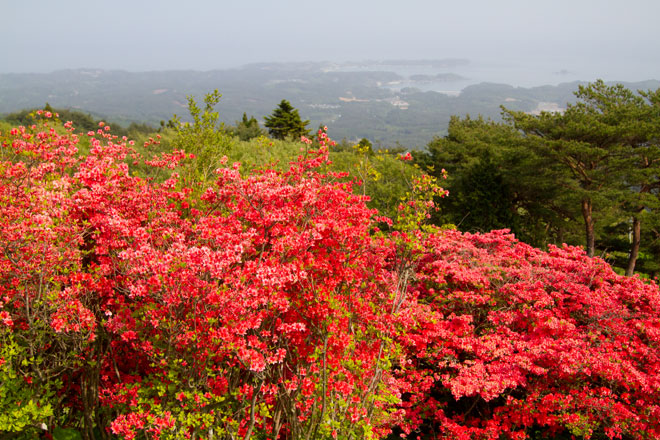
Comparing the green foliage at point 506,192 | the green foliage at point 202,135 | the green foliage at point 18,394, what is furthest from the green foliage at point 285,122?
the green foliage at point 18,394

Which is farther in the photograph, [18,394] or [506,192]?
[506,192]

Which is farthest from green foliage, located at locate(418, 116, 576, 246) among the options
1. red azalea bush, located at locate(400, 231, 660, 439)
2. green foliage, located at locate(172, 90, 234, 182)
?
green foliage, located at locate(172, 90, 234, 182)

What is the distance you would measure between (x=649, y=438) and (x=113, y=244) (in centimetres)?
844

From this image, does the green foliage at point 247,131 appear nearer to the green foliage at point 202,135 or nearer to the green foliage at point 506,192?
the green foliage at point 506,192

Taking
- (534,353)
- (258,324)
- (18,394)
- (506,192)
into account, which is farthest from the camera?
(506,192)

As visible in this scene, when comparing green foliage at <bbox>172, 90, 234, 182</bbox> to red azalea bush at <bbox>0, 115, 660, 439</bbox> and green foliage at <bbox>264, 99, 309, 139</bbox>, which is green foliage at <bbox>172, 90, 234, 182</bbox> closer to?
red azalea bush at <bbox>0, 115, 660, 439</bbox>

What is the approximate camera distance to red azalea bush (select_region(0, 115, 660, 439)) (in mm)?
4680

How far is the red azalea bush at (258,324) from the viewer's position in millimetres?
4680

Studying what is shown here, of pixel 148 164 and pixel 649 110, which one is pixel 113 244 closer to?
pixel 148 164

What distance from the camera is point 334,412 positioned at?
5566 mm

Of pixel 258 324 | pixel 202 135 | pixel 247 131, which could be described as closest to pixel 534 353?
pixel 258 324

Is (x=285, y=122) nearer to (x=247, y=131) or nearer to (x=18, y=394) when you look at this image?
(x=247, y=131)

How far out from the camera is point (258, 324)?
14.5 ft

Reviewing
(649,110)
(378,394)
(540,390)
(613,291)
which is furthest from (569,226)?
(378,394)
